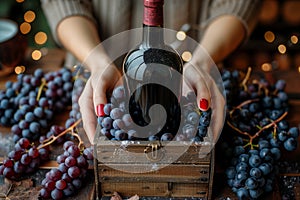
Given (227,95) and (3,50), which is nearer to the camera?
(227,95)

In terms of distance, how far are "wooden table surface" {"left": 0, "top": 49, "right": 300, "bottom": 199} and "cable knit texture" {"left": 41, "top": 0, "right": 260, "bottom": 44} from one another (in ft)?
0.27

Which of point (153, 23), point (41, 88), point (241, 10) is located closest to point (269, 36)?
point (241, 10)

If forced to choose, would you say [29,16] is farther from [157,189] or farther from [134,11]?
[157,189]

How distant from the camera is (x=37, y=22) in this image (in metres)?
2.09

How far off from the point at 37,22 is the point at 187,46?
1.05 metres

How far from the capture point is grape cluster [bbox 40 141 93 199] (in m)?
0.84

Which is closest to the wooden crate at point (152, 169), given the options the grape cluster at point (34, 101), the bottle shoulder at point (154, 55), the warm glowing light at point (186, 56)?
the bottle shoulder at point (154, 55)

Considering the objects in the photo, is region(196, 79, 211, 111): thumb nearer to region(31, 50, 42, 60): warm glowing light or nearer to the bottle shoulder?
the bottle shoulder

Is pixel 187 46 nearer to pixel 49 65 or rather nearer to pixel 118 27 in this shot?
pixel 118 27

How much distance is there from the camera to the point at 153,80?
0.80 metres

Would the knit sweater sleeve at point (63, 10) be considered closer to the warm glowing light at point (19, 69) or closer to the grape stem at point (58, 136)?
the warm glowing light at point (19, 69)

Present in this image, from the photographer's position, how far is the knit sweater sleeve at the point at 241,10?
1.31 m

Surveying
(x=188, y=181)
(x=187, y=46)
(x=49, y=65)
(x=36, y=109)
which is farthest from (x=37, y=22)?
(x=188, y=181)

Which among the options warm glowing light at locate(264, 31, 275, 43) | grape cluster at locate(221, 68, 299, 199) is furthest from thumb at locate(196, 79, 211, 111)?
warm glowing light at locate(264, 31, 275, 43)
